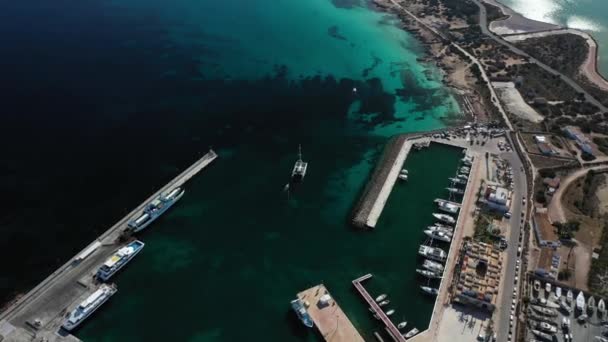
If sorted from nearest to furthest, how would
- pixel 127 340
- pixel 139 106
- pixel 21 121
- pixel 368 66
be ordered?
pixel 127 340 → pixel 21 121 → pixel 139 106 → pixel 368 66

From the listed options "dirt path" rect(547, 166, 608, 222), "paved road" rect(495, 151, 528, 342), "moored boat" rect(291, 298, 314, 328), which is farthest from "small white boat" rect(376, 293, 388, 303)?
"dirt path" rect(547, 166, 608, 222)

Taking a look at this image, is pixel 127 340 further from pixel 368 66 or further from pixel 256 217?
pixel 368 66

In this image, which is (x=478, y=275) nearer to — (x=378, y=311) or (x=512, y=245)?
(x=512, y=245)

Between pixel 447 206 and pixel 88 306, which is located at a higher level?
pixel 88 306

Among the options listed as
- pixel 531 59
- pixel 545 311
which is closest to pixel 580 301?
pixel 545 311

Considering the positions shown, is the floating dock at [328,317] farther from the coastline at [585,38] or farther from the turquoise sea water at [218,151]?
the coastline at [585,38]

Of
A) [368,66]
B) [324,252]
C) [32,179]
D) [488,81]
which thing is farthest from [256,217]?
[488,81]
